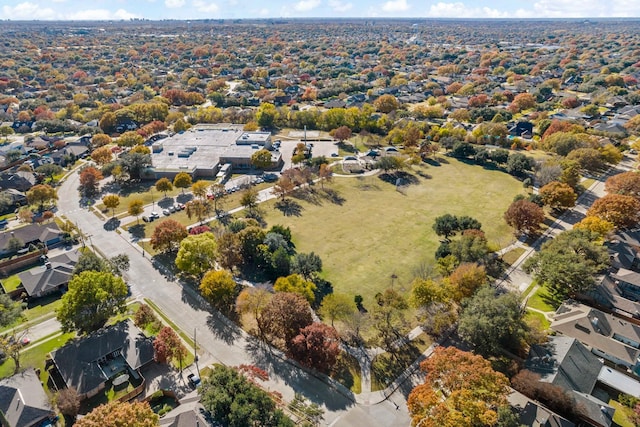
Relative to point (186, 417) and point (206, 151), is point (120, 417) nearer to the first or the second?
point (186, 417)

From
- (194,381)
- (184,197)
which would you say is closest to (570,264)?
(194,381)

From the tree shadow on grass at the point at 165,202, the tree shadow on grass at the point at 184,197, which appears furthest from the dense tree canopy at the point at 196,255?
the tree shadow on grass at the point at 184,197

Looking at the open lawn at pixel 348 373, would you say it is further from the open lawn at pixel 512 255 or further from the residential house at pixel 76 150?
the residential house at pixel 76 150

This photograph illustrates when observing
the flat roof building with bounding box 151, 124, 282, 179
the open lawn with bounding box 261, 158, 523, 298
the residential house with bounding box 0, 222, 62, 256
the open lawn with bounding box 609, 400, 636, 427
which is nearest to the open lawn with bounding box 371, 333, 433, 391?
the open lawn with bounding box 261, 158, 523, 298

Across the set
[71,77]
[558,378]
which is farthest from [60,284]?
[71,77]

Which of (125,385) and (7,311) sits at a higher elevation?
(7,311)

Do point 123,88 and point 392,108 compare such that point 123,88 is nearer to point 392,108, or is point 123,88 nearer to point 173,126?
point 173,126

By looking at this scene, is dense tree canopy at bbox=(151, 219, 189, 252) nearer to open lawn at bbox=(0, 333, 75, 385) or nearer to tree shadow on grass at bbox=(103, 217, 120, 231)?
tree shadow on grass at bbox=(103, 217, 120, 231)
